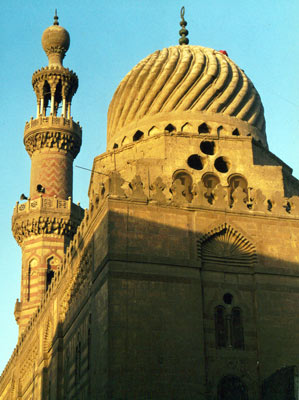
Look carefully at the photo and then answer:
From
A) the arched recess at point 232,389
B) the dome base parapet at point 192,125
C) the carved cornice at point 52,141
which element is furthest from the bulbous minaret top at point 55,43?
the arched recess at point 232,389

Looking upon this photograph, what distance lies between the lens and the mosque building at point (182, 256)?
14.5m

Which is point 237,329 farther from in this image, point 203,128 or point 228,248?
point 203,128

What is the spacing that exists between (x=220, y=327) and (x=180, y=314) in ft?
3.60

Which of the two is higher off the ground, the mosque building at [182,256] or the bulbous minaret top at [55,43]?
the bulbous minaret top at [55,43]

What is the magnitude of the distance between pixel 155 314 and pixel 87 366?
2.30 meters

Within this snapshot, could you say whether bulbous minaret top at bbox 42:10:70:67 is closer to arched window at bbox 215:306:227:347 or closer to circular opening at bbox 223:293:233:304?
circular opening at bbox 223:293:233:304

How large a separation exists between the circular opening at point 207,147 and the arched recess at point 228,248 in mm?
2997

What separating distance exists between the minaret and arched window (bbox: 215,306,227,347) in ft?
43.3

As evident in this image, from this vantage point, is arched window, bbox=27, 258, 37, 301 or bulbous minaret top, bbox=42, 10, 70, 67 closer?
arched window, bbox=27, 258, 37, 301

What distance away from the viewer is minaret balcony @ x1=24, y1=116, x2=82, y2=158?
29922 millimetres

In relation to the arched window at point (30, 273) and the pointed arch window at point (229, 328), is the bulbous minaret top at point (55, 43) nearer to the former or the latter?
the arched window at point (30, 273)

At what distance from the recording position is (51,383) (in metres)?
20.6

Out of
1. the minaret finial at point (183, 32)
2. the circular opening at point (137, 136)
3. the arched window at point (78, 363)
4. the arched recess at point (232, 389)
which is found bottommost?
the arched recess at point (232, 389)

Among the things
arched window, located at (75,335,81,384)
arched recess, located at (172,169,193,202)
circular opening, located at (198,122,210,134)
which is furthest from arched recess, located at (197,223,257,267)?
arched window, located at (75,335,81,384)
